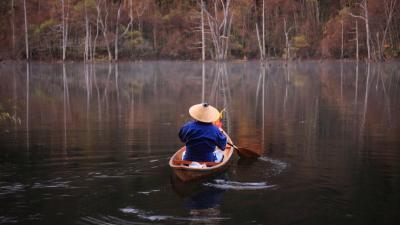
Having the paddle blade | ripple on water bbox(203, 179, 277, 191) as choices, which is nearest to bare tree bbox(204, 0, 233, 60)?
the paddle blade

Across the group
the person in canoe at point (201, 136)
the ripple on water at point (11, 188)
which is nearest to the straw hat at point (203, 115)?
the person in canoe at point (201, 136)

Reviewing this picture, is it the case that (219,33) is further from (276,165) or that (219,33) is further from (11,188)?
(11,188)

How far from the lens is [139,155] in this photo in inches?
394

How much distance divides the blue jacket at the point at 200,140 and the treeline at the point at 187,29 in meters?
48.7

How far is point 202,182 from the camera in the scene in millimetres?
8188

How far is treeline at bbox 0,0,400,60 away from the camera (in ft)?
200

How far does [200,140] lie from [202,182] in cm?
63

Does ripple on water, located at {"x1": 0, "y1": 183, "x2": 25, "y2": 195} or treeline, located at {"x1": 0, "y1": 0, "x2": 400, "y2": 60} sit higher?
treeline, located at {"x1": 0, "y1": 0, "x2": 400, "y2": 60}

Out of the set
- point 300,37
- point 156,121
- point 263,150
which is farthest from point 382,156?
point 300,37

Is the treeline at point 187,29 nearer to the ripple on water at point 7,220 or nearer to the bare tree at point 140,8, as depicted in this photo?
the bare tree at point 140,8

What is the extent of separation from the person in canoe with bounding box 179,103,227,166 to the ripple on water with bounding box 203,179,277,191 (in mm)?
495

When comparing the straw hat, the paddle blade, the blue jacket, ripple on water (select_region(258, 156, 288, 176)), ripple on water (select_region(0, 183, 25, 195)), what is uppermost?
the straw hat

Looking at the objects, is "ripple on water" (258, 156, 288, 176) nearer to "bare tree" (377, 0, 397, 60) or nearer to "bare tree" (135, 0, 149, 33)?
"bare tree" (377, 0, 397, 60)

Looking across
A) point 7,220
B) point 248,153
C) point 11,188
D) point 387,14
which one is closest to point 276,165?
point 248,153
